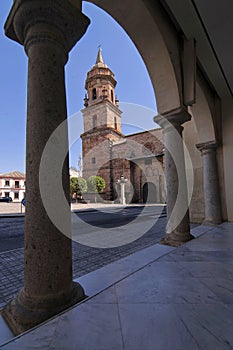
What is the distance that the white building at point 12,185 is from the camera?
39.0 meters

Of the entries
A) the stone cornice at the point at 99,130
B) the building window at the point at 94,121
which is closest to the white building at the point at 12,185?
the stone cornice at the point at 99,130

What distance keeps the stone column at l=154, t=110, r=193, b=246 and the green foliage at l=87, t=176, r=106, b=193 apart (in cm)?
2131

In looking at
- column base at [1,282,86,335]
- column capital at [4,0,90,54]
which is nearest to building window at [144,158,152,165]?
column capital at [4,0,90,54]

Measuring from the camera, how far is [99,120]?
94.2 ft

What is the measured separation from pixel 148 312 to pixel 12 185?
4444 centimetres

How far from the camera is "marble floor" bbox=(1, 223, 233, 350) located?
45.3 inches

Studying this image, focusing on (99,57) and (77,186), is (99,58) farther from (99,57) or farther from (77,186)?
(77,186)

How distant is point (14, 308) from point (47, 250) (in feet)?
1.69

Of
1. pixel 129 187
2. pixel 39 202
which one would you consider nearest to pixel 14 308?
pixel 39 202

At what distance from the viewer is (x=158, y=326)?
1.29 meters

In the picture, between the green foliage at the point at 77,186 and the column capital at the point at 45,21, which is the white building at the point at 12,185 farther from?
the column capital at the point at 45,21

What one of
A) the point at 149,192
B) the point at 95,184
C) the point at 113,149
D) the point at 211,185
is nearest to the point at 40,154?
the point at 211,185

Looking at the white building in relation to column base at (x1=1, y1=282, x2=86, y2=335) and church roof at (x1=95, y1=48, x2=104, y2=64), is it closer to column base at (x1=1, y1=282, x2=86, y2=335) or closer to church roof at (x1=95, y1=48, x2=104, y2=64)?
church roof at (x1=95, y1=48, x2=104, y2=64)

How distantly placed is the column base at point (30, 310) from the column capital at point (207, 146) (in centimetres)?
520
